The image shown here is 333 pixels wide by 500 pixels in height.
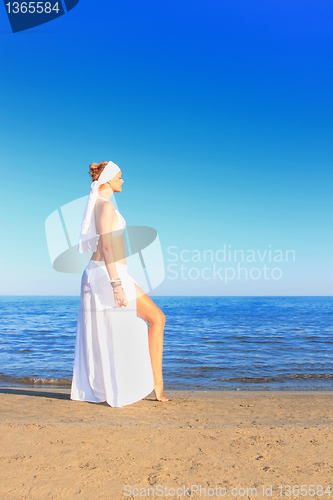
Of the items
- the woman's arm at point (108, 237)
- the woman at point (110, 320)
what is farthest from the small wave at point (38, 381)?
the woman's arm at point (108, 237)

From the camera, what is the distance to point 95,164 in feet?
13.0

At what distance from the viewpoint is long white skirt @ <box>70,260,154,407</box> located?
12.2 feet

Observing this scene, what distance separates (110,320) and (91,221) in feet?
3.64

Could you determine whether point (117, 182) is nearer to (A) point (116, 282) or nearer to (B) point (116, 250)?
(B) point (116, 250)

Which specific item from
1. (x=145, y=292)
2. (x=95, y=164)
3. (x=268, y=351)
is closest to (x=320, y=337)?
(x=268, y=351)

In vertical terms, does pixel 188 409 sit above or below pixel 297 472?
below

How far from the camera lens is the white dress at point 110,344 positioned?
3.71 metres

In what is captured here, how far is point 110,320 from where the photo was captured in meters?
3.74

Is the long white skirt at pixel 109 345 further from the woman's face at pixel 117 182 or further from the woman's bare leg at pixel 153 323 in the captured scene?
the woman's face at pixel 117 182

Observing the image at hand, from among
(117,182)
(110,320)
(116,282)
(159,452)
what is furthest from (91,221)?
(159,452)

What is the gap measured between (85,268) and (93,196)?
826 mm

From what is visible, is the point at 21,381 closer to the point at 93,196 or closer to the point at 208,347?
the point at 93,196

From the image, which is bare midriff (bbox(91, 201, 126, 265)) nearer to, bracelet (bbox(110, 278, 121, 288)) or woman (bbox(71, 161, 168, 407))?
woman (bbox(71, 161, 168, 407))

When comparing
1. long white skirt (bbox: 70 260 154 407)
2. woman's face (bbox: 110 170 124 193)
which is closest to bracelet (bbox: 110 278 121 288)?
long white skirt (bbox: 70 260 154 407)
